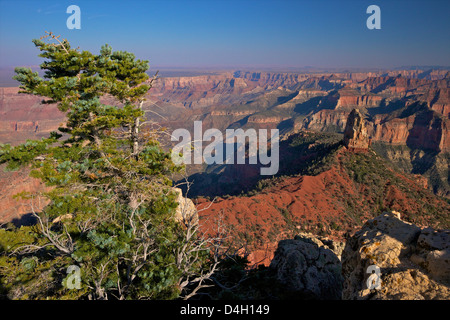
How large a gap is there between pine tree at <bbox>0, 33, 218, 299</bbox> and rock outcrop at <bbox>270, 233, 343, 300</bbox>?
377 centimetres

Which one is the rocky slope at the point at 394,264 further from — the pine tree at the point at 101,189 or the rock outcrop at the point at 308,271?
the pine tree at the point at 101,189

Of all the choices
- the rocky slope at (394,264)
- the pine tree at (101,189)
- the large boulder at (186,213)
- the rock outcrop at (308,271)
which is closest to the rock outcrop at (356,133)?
the large boulder at (186,213)

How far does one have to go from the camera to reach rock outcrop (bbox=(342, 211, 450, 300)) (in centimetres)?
486

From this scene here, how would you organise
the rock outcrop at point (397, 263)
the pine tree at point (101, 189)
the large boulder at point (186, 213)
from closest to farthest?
the rock outcrop at point (397, 263)
the large boulder at point (186, 213)
the pine tree at point (101, 189)

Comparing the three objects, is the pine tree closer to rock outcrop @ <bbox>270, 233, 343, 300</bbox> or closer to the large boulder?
the large boulder

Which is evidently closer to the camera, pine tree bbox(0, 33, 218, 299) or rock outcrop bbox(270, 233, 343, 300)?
pine tree bbox(0, 33, 218, 299)

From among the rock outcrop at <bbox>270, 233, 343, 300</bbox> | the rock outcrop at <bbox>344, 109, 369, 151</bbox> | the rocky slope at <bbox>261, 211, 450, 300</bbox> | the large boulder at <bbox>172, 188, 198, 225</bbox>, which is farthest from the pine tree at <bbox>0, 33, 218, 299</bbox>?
the rock outcrop at <bbox>344, 109, 369, 151</bbox>

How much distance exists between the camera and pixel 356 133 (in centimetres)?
4666

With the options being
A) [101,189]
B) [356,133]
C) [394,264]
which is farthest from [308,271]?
[356,133]

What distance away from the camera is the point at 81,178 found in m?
10.9

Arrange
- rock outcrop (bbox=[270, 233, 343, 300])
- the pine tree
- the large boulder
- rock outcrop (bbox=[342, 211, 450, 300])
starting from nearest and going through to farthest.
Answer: rock outcrop (bbox=[342, 211, 450, 300]) → the large boulder → the pine tree → rock outcrop (bbox=[270, 233, 343, 300])

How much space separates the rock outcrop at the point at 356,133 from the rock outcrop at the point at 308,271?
41611 millimetres

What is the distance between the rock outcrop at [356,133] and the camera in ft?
152
